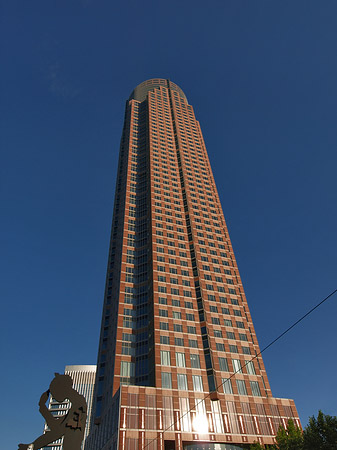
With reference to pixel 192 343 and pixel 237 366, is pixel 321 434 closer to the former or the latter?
pixel 237 366

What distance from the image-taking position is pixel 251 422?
203 ft

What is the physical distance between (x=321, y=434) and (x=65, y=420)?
4031cm

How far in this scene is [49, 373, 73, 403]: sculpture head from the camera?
1180cm

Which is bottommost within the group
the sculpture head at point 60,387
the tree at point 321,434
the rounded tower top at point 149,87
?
the sculpture head at point 60,387

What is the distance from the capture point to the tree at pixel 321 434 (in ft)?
128

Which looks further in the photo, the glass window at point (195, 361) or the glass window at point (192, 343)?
the glass window at point (192, 343)

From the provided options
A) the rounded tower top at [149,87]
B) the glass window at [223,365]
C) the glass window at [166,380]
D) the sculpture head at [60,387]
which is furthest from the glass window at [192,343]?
the rounded tower top at [149,87]

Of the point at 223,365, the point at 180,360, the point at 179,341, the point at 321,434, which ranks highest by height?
the point at 179,341

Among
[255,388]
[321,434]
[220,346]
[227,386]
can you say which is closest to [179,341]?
[220,346]

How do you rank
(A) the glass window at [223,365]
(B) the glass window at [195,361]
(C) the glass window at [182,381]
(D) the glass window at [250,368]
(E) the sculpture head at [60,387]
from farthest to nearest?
(D) the glass window at [250,368]
(A) the glass window at [223,365]
(B) the glass window at [195,361]
(C) the glass window at [182,381]
(E) the sculpture head at [60,387]

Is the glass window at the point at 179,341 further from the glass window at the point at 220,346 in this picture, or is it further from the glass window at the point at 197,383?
the glass window at the point at 220,346

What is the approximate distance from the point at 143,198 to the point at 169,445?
67.0m

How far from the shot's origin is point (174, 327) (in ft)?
239

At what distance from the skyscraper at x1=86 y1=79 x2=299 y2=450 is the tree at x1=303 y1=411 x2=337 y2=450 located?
2204 centimetres
